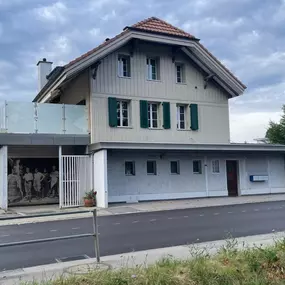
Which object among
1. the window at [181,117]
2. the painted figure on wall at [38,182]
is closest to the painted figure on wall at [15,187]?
the painted figure on wall at [38,182]

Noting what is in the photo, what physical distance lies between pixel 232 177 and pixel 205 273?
19.3m

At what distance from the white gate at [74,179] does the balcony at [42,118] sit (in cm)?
135

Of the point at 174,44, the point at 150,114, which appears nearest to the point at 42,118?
the point at 150,114

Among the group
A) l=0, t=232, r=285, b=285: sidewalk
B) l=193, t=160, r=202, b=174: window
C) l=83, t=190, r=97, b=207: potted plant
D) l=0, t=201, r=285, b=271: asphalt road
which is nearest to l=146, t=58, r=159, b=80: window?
l=193, t=160, r=202, b=174: window

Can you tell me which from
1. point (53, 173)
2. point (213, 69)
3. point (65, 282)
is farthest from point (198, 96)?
point (65, 282)

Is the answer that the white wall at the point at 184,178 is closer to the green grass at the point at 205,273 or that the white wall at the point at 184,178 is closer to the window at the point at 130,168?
the window at the point at 130,168

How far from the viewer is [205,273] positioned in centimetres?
523

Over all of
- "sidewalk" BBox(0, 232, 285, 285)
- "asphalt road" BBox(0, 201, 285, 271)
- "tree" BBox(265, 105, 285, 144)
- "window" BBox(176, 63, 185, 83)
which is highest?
"window" BBox(176, 63, 185, 83)

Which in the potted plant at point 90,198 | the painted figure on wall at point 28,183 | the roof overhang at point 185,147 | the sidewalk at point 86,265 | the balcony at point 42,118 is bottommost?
the sidewalk at point 86,265

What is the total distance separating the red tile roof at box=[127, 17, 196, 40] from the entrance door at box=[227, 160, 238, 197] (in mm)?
7626

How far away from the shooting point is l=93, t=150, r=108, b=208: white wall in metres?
18.4

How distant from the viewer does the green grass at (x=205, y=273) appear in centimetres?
500

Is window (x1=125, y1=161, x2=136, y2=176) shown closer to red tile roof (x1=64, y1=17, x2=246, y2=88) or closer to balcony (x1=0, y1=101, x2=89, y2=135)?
balcony (x1=0, y1=101, x2=89, y2=135)

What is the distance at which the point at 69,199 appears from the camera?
1906 centimetres
